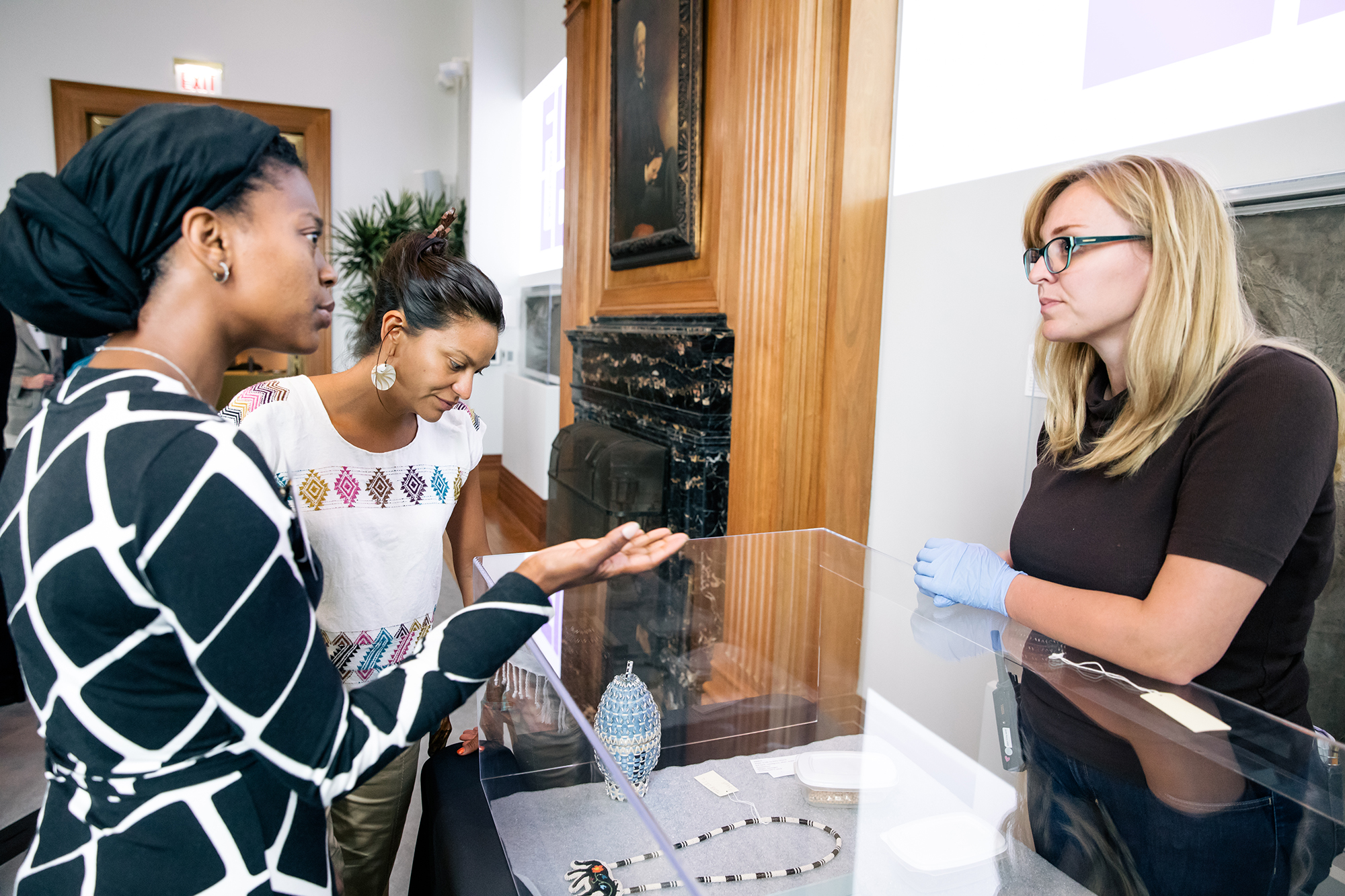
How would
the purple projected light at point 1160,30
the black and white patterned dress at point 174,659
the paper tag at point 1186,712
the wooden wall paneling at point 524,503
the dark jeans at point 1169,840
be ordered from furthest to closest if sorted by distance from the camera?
the wooden wall paneling at point 524,503, the purple projected light at point 1160,30, the paper tag at point 1186,712, the dark jeans at point 1169,840, the black and white patterned dress at point 174,659

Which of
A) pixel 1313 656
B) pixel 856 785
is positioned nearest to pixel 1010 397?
pixel 1313 656

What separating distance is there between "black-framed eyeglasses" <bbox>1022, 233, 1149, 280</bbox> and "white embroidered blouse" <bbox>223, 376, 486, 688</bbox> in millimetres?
1173

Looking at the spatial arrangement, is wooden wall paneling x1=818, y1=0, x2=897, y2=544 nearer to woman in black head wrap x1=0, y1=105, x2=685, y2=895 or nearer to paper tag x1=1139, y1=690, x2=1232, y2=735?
paper tag x1=1139, y1=690, x2=1232, y2=735

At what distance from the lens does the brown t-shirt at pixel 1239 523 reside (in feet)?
3.57

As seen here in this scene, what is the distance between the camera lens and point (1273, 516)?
108 centimetres

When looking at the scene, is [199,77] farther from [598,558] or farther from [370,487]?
[598,558]

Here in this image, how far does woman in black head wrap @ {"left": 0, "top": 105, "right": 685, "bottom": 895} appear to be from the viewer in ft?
2.23

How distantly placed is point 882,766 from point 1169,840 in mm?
322

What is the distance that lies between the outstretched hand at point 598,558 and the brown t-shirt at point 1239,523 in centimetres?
55

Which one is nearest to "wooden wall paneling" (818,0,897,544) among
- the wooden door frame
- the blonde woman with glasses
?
the blonde woman with glasses

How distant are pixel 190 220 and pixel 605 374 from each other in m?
3.01

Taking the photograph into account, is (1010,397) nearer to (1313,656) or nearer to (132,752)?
(1313,656)

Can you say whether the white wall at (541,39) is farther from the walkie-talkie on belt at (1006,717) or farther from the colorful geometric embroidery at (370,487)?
the walkie-talkie on belt at (1006,717)

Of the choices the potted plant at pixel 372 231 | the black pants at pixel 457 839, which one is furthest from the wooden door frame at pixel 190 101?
the black pants at pixel 457 839
